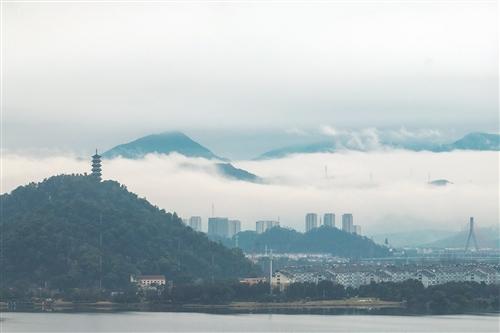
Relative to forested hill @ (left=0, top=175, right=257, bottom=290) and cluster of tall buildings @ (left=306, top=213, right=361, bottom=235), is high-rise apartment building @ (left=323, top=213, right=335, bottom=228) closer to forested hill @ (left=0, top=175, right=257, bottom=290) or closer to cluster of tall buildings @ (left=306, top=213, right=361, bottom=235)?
cluster of tall buildings @ (left=306, top=213, right=361, bottom=235)

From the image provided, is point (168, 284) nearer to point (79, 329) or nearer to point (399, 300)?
point (399, 300)

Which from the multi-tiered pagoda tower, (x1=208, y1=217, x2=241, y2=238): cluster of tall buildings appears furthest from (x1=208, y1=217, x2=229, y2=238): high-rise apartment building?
the multi-tiered pagoda tower

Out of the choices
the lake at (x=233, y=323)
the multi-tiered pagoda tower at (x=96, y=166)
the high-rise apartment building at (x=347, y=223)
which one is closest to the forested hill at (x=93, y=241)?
the multi-tiered pagoda tower at (x=96, y=166)

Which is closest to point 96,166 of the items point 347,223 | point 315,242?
point 315,242

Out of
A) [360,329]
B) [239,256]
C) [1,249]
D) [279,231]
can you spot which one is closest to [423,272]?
[239,256]

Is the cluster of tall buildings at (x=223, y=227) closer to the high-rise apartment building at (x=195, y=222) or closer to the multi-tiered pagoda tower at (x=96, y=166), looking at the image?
the high-rise apartment building at (x=195, y=222)

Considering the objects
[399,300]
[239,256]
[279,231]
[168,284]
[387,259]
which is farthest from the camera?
[279,231]

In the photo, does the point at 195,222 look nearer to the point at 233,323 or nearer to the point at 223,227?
the point at 223,227
